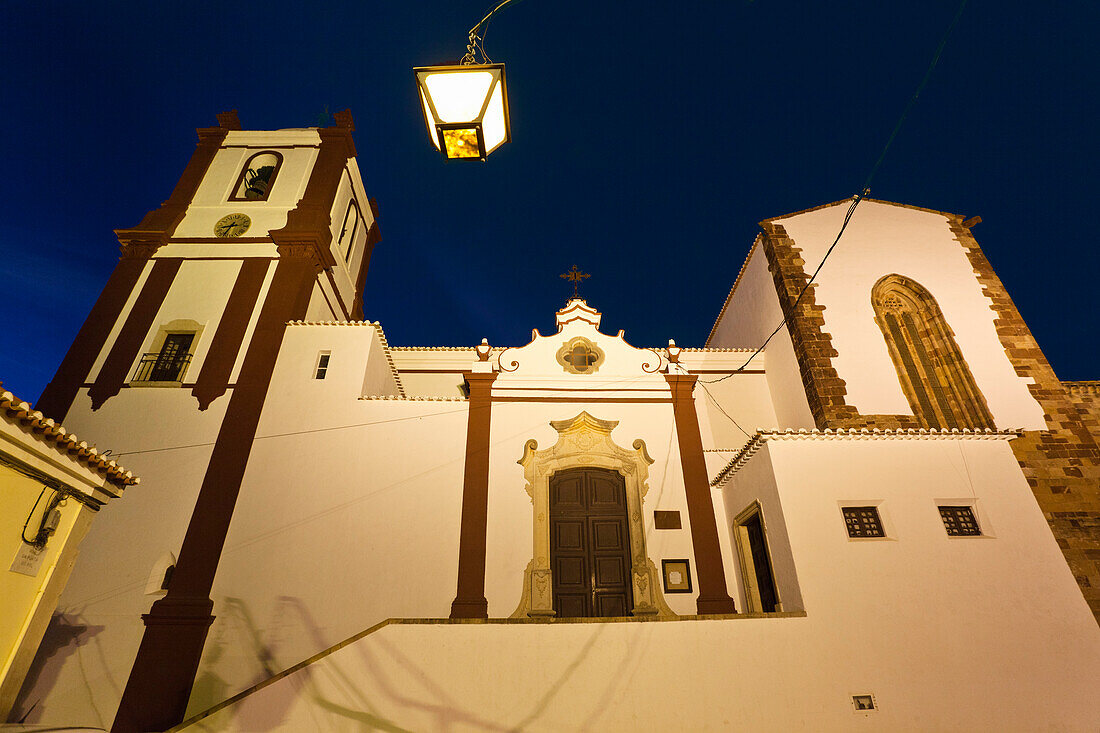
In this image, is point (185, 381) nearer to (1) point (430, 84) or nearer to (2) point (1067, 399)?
(1) point (430, 84)

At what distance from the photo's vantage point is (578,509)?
11.5 meters

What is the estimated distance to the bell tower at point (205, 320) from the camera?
991 centimetres

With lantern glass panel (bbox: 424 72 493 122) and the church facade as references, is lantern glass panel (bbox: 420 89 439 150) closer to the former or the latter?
lantern glass panel (bbox: 424 72 493 122)

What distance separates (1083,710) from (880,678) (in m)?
3.06

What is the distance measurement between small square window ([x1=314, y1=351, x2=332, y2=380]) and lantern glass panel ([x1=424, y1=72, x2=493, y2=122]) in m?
10.2

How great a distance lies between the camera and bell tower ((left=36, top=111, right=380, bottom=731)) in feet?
32.5

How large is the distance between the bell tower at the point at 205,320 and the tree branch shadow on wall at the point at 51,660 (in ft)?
3.89

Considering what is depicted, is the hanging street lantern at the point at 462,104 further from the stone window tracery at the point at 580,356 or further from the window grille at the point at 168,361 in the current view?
the window grille at the point at 168,361

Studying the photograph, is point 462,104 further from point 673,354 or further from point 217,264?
point 217,264

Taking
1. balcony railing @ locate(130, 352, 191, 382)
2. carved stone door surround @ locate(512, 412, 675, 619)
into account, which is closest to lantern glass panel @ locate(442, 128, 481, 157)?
carved stone door surround @ locate(512, 412, 675, 619)

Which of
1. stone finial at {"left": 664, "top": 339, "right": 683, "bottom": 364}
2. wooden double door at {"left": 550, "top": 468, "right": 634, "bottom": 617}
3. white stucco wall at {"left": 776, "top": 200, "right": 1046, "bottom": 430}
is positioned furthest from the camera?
stone finial at {"left": 664, "top": 339, "right": 683, "bottom": 364}

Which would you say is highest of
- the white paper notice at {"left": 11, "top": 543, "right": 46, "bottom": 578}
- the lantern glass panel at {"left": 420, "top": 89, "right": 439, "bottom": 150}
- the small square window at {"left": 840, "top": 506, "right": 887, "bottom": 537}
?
the lantern glass panel at {"left": 420, "top": 89, "right": 439, "bottom": 150}

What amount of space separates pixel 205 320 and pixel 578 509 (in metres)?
10.5

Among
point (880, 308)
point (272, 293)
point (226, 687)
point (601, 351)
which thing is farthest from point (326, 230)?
point (880, 308)
